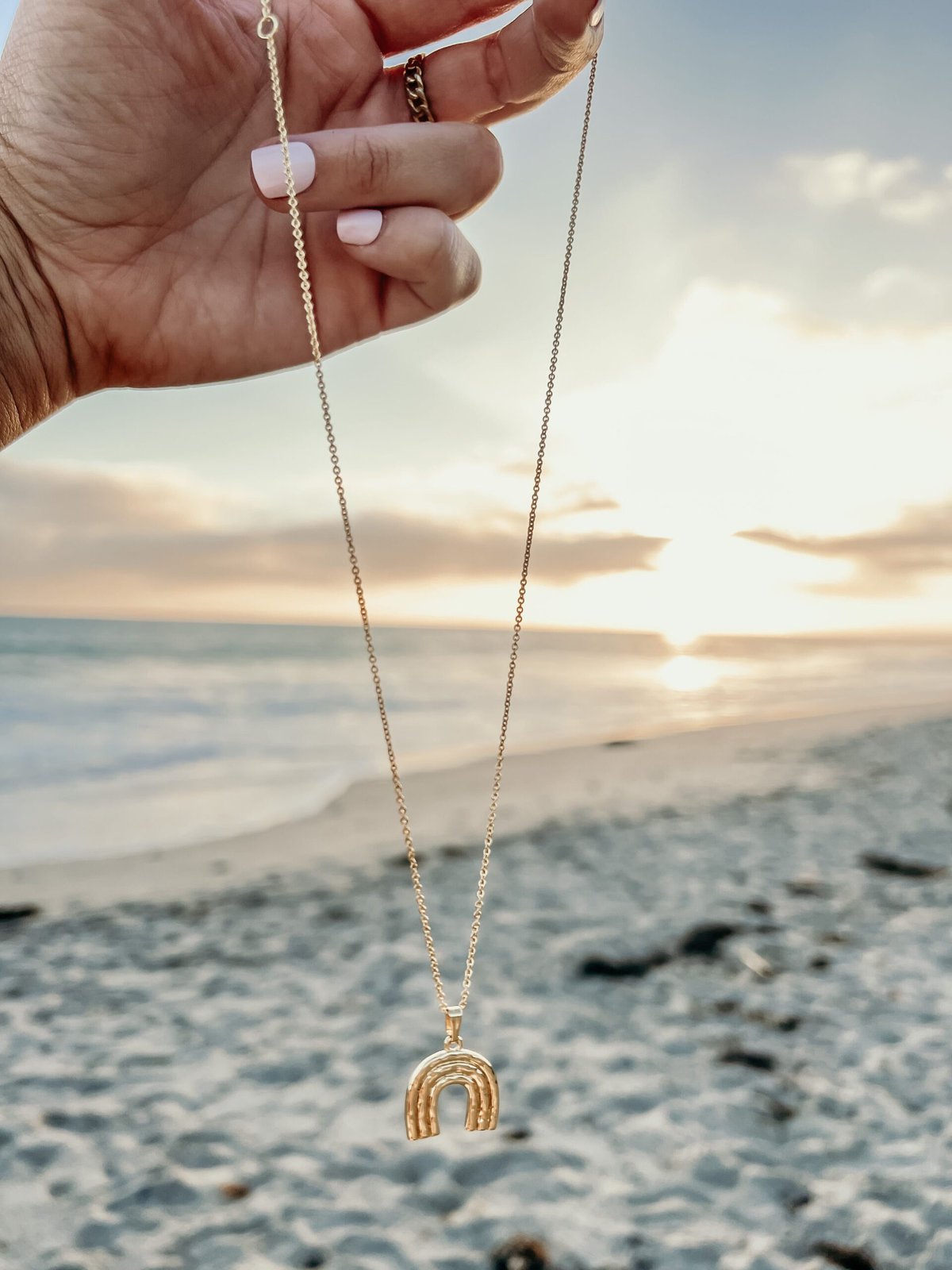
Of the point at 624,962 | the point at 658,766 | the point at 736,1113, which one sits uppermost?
the point at 658,766

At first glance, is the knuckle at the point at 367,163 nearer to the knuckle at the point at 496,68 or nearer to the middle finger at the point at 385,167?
the middle finger at the point at 385,167

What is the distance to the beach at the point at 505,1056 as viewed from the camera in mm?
2670

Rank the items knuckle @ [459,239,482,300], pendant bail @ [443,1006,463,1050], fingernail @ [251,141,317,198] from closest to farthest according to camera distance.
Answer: fingernail @ [251,141,317,198] → pendant bail @ [443,1006,463,1050] → knuckle @ [459,239,482,300]

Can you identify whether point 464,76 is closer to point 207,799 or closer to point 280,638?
point 207,799

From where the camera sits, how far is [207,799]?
8.36 m

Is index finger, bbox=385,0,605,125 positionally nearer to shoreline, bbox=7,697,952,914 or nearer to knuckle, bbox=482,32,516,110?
knuckle, bbox=482,32,516,110

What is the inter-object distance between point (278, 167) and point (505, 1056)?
306cm

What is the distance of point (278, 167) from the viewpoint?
1.64 meters

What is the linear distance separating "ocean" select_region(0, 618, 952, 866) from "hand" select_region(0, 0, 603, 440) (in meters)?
5.18

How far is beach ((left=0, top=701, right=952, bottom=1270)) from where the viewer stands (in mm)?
2670

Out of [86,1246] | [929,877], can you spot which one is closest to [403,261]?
[86,1246]

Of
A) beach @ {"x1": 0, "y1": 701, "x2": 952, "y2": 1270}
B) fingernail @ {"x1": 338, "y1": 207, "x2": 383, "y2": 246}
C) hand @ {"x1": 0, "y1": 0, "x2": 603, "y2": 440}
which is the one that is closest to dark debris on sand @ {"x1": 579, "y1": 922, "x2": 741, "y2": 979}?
beach @ {"x1": 0, "y1": 701, "x2": 952, "y2": 1270}

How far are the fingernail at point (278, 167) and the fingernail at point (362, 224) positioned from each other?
0.10m

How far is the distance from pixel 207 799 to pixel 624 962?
511 centimetres
